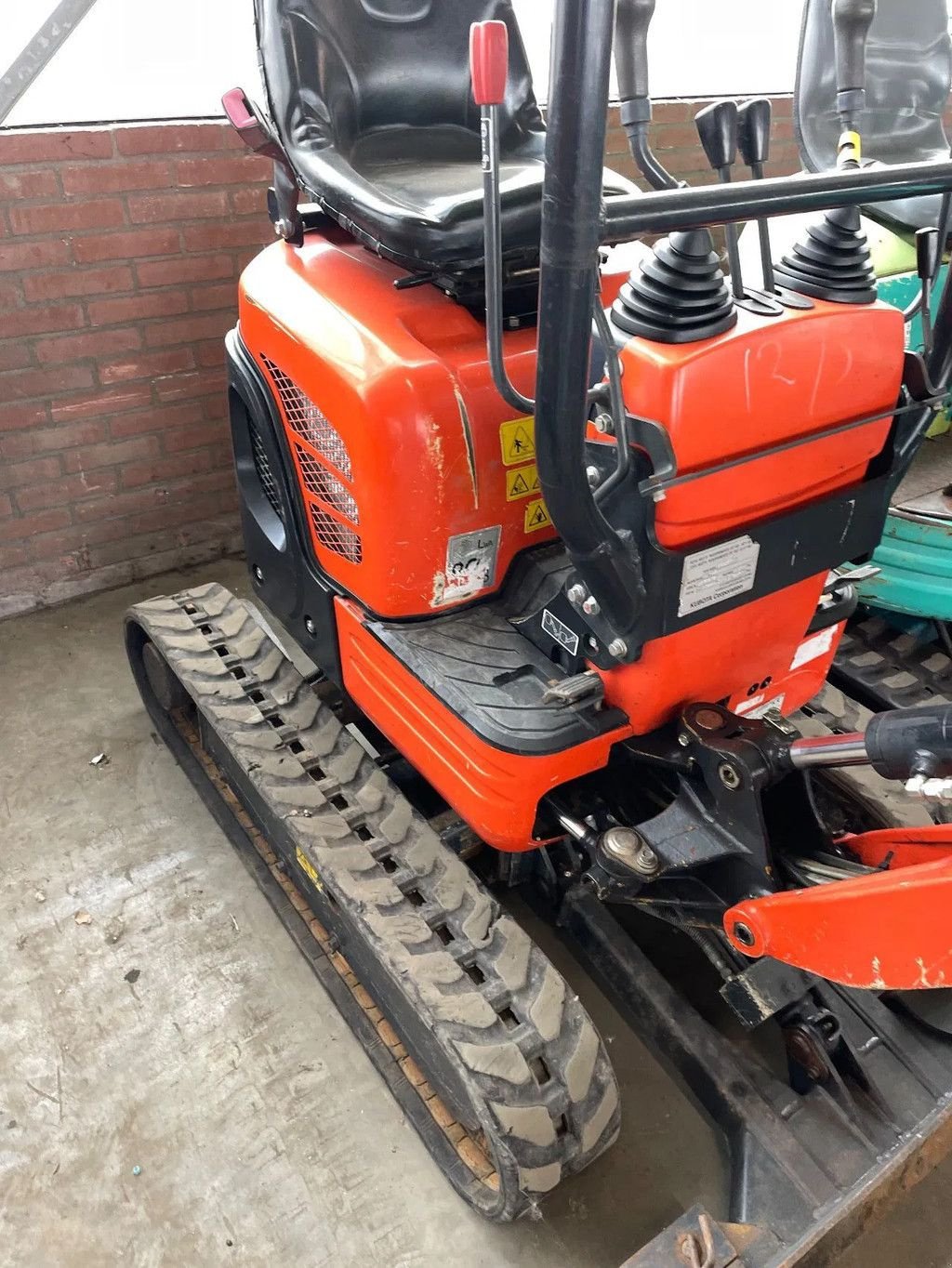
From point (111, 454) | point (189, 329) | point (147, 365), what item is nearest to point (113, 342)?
point (147, 365)

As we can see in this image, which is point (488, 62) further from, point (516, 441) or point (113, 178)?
point (113, 178)

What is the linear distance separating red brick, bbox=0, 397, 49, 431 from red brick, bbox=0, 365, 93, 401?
0.02m

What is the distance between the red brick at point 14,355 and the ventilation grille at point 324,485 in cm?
119

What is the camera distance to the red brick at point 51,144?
223 centimetres

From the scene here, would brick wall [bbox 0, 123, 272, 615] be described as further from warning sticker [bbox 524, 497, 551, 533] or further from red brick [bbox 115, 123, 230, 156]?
warning sticker [bbox 524, 497, 551, 533]

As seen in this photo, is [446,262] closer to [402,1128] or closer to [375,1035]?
[375,1035]

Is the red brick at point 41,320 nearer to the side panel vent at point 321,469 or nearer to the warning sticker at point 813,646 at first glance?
the side panel vent at point 321,469

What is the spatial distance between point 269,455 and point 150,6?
67.1 inches

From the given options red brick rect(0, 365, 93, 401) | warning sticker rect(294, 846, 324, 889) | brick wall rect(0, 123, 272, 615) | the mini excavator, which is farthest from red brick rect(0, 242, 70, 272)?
warning sticker rect(294, 846, 324, 889)

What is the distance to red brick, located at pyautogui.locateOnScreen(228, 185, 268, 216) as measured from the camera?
Result: 2.58 m

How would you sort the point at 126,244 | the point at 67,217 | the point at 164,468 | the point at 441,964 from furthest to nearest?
the point at 164,468
the point at 126,244
the point at 67,217
the point at 441,964

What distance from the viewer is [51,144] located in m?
2.28

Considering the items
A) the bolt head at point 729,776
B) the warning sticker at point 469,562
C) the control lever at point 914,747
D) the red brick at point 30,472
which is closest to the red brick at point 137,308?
the red brick at point 30,472

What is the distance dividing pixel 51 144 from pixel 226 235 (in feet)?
1.56
